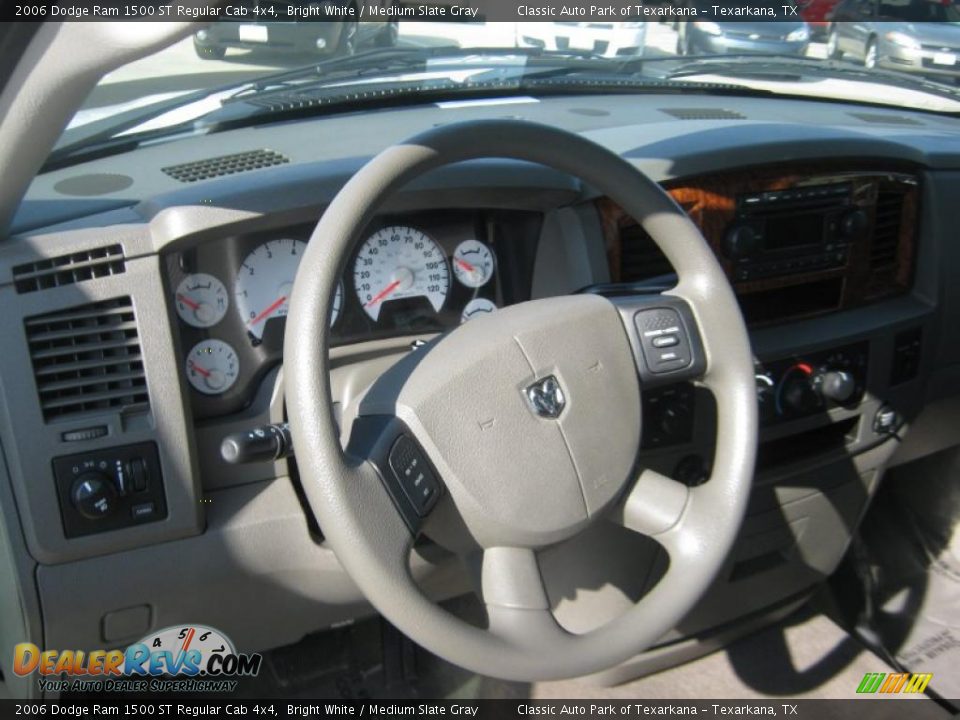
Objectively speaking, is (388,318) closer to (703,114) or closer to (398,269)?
(398,269)

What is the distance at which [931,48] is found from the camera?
9.91 ft

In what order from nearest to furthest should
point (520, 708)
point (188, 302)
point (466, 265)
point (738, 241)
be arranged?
point (188, 302), point (466, 265), point (738, 241), point (520, 708)

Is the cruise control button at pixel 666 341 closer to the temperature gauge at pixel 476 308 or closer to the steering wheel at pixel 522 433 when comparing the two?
the steering wheel at pixel 522 433

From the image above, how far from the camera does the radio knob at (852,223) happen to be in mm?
2498

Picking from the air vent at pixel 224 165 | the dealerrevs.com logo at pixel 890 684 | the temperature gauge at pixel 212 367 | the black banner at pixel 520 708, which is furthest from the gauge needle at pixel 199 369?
the dealerrevs.com logo at pixel 890 684

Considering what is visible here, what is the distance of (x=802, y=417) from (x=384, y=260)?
1132mm

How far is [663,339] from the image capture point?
183cm

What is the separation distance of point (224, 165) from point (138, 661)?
1018 millimetres

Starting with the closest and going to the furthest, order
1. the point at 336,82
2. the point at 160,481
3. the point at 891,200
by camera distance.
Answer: the point at 160,481
the point at 336,82
the point at 891,200

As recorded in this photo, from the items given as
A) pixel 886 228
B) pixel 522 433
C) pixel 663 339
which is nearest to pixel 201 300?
pixel 522 433

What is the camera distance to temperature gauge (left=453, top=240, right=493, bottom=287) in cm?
215

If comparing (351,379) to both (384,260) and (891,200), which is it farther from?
(891,200)

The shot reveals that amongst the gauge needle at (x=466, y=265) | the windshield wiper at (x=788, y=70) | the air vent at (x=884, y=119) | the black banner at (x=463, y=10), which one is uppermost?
the black banner at (x=463, y=10)

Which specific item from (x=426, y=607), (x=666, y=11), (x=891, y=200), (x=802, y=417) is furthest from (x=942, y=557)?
(x=426, y=607)
